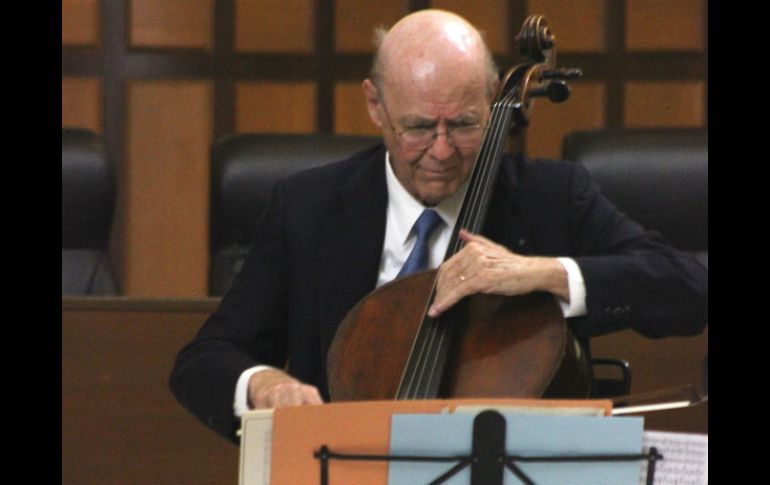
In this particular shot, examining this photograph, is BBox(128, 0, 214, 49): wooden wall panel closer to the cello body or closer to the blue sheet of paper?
the cello body

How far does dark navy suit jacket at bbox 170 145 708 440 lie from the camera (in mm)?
1836

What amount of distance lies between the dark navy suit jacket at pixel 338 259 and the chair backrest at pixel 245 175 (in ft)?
1.89

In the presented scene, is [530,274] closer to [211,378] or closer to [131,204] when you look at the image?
[211,378]

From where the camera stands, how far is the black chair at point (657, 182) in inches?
102

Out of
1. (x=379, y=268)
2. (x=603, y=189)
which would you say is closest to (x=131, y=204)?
(x=603, y=189)

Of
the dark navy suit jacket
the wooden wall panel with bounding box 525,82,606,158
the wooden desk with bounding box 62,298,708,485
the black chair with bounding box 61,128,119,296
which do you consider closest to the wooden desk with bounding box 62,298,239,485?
the wooden desk with bounding box 62,298,708,485

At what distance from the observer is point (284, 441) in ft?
4.23

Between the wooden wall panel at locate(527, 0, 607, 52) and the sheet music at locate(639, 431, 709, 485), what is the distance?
2.60 metres

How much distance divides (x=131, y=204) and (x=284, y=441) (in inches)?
101

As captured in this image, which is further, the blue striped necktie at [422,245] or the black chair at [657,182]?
the black chair at [657,182]

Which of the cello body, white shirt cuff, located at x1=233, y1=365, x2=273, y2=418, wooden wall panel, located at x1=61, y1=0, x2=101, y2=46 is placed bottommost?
white shirt cuff, located at x1=233, y1=365, x2=273, y2=418

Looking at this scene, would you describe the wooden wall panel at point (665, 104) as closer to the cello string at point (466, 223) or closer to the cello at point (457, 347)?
the cello string at point (466, 223)

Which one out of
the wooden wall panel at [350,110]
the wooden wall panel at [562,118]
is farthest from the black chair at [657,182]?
the wooden wall panel at [350,110]

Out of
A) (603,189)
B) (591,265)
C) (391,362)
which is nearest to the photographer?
(391,362)
